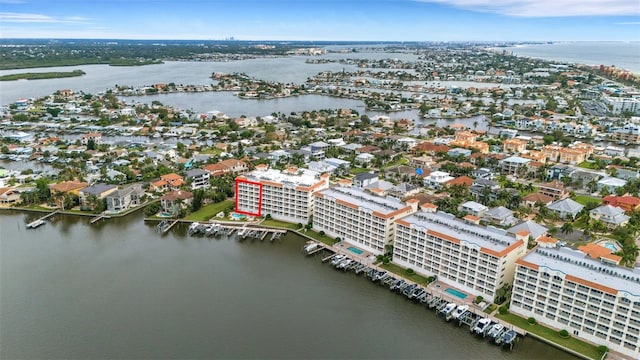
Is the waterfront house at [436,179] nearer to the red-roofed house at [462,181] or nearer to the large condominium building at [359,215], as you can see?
the red-roofed house at [462,181]

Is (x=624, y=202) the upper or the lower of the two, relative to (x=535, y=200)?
upper

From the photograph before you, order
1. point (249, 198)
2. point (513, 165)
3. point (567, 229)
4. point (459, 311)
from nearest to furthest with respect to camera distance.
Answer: point (459, 311) → point (567, 229) → point (249, 198) → point (513, 165)

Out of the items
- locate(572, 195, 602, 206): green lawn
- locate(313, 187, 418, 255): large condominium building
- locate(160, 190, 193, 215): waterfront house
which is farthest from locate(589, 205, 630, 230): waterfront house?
locate(160, 190, 193, 215): waterfront house

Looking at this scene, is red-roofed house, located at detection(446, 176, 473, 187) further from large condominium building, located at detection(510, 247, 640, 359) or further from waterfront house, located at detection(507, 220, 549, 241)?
large condominium building, located at detection(510, 247, 640, 359)

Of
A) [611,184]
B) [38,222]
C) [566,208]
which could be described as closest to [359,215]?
[566,208]

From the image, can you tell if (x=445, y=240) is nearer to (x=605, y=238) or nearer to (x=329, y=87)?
(x=605, y=238)

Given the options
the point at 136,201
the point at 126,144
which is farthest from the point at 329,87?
the point at 136,201

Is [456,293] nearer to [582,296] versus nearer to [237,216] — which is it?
[582,296]
